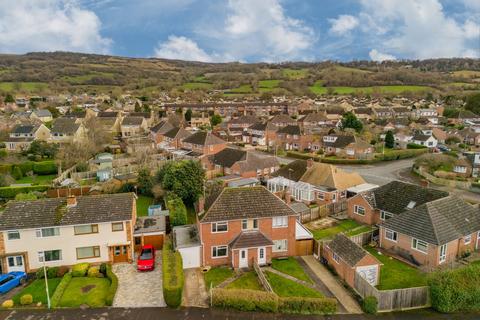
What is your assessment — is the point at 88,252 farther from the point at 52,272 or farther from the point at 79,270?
the point at 52,272

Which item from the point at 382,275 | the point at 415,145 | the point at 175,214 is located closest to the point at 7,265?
the point at 175,214

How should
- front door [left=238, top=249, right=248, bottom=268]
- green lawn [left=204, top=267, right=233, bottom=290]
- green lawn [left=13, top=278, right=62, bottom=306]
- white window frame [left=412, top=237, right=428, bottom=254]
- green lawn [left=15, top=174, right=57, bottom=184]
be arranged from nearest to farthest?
1. green lawn [left=13, top=278, right=62, bottom=306]
2. green lawn [left=204, top=267, right=233, bottom=290]
3. white window frame [left=412, top=237, right=428, bottom=254]
4. front door [left=238, top=249, right=248, bottom=268]
5. green lawn [left=15, top=174, right=57, bottom=184]

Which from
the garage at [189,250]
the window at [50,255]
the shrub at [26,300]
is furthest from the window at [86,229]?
the garage at [189,250]

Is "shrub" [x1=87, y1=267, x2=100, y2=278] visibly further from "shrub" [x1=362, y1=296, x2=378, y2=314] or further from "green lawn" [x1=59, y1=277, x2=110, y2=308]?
"shrub" [x1=362, y1=296, x2=378, y2=314]

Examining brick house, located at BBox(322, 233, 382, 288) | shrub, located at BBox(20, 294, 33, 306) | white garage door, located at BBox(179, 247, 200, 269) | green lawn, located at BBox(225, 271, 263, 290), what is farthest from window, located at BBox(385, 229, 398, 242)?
shrub, located at BBox(20, 294, 33, 306)

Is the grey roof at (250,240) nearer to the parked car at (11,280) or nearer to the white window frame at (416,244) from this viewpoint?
the white window frame at (416,244)

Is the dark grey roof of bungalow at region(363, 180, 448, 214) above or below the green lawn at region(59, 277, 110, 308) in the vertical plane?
above

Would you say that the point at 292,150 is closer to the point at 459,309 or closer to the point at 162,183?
the point at 162,183
